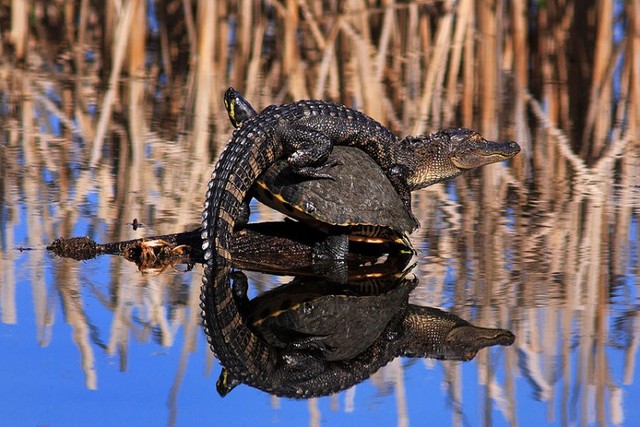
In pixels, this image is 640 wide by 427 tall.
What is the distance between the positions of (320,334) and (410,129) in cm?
539

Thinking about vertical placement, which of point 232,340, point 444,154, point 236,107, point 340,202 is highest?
point 236,107

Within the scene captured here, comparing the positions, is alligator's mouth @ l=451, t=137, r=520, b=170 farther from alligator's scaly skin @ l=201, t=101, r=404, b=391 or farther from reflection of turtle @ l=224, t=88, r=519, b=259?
alligator's scaly skin @ l=201, t=101, r=404, b=391

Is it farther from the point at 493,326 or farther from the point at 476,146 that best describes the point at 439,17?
the point at 493,326

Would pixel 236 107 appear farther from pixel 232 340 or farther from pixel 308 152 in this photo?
pixel 232 340

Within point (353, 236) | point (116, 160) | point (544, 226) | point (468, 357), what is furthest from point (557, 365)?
point (116, 160)

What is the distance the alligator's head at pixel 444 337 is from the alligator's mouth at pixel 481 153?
6.92ft

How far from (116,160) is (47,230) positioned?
211 cm

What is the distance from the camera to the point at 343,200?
7.21m

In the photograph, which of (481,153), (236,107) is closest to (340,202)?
(236,107)

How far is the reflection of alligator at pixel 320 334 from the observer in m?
5.36

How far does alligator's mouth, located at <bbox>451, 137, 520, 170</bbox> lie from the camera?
26.5 ft

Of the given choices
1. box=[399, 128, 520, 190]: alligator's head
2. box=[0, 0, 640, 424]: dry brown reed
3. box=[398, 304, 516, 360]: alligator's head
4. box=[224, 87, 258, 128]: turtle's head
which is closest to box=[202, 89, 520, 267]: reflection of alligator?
box=[399, 128, 520, 190]: alligator's head

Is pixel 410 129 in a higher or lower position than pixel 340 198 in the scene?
higher

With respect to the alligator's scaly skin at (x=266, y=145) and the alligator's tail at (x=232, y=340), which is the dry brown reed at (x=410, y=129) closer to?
the alligator's tail at (x=232, y=340)
